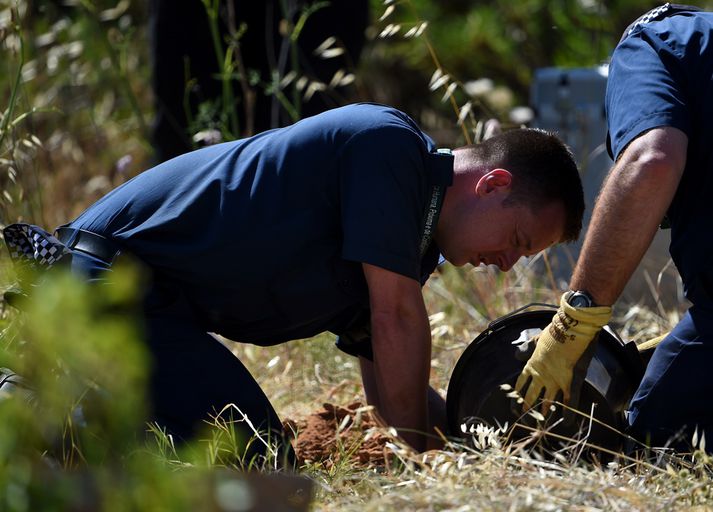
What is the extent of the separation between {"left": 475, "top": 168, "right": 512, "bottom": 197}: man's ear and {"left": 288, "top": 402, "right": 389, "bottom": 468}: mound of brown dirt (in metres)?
0.60

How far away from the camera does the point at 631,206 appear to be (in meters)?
2.39

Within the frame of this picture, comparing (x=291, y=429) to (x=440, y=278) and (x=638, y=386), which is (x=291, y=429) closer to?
(x=638, y=386)

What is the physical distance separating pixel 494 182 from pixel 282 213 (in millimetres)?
513

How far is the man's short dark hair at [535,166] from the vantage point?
2.60 meters

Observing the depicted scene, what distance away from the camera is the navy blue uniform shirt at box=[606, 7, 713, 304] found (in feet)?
8.05

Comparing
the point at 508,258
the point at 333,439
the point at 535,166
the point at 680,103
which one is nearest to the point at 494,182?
the point at 535,166

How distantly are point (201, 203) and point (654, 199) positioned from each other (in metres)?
1.05

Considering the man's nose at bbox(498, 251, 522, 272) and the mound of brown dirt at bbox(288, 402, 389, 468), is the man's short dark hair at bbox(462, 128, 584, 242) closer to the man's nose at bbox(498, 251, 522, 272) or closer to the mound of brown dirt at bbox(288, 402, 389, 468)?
the man's nose at bbox(498, 251, 522, 272)

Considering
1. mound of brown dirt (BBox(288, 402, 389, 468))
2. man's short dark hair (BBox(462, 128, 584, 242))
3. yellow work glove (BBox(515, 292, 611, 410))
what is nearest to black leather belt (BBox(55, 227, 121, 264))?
mound of brown dirt (BBox(288, 402, 389, 468))

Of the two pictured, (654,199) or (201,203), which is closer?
(654,199)

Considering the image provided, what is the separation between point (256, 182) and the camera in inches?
101

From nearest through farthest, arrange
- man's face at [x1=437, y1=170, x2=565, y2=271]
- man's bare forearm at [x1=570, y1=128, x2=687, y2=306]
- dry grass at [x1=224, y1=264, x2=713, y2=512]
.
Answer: dry grass at [x1=224, y1=264, x2=713, y2=512], man's bare forearm at [x1=570, y1=128, x2=687, y2=306], man's face at [x1=437, y1=170, x2=565, y2=271]

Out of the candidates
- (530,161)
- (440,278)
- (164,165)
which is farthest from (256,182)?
(440,278)

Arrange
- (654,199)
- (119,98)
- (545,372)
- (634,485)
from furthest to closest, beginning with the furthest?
(119,98) → (545,372) → (654,199) → (634,485)
